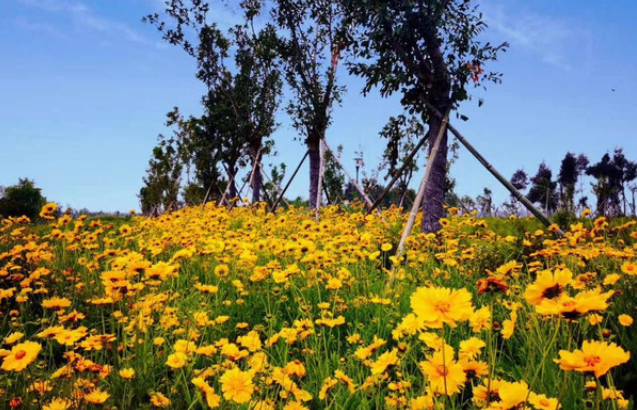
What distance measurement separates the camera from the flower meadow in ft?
4.78

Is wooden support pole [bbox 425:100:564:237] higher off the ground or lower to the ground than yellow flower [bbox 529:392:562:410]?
higher

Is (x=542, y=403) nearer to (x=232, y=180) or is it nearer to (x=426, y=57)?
(x=426, y=57)

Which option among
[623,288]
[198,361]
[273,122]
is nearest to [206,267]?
[198,361]

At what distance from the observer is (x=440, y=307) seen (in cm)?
127

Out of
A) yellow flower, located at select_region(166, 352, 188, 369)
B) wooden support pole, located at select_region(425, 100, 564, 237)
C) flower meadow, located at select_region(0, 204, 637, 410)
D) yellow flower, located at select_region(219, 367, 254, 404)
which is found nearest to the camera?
flower meadow, located at select_region(0, 204, 637, 410)

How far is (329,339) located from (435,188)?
16.0 ft

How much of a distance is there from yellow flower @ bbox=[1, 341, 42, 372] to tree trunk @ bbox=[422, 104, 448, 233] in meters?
6.11

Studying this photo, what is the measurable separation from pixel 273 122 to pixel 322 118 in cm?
374

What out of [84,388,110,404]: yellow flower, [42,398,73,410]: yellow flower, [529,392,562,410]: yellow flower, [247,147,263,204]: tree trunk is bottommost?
[42,398,73,410]: yellow flower

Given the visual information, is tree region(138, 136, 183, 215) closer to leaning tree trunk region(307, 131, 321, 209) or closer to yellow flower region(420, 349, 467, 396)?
leaning tree trunk region(307, 131, 321, 209)

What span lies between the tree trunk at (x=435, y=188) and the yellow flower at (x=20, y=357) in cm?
611

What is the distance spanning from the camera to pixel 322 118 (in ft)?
41.4

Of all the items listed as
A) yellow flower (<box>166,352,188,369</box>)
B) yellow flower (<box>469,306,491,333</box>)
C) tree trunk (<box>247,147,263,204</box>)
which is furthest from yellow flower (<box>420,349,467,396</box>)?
tree trunk (<box>247,147,263,204</box>)

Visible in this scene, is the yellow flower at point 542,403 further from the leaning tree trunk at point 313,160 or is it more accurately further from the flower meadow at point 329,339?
the leaning tree trunk at point 313,160
